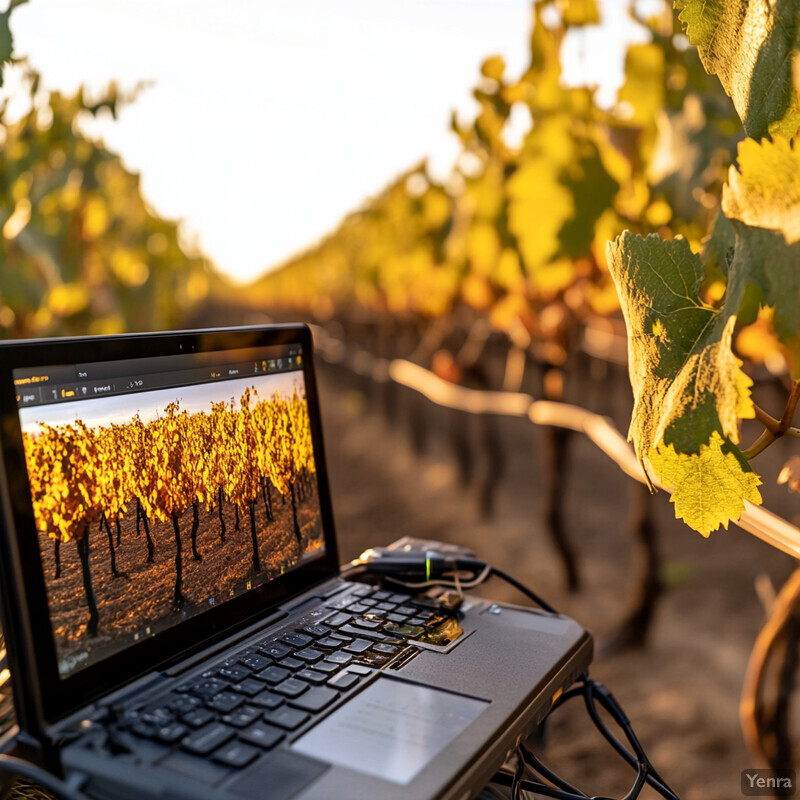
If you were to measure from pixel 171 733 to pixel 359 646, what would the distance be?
0.26 meters

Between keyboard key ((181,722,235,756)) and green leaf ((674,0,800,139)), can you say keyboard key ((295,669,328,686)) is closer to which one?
keyboard key ((181,722,235,756))

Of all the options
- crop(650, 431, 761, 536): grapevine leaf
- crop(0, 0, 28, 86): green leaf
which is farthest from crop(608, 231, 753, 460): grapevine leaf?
crop(0, 0, 28, 86): green leaf

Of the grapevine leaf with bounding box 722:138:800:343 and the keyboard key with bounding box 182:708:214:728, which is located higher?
the grapevine leaf with bounding box 722:138:800:343

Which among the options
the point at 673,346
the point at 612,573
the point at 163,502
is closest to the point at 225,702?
the point at 163,502

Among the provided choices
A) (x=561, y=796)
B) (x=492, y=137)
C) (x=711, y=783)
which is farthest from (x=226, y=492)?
(x=492, y=137)

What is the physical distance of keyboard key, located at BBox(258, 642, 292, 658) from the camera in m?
0.90

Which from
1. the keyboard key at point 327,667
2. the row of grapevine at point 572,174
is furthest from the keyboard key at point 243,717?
the row of grapevine at point 572,174

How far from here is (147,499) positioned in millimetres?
875

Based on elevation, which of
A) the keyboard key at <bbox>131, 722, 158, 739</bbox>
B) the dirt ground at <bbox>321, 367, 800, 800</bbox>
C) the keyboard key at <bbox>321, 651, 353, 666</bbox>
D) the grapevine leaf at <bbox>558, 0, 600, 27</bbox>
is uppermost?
the grapevine leaf at <bbox>558, 0, 600, 27</bbox>

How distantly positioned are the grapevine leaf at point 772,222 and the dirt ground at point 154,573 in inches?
26.2

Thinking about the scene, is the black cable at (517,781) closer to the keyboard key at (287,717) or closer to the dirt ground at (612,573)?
the keyboard key at (287,717)

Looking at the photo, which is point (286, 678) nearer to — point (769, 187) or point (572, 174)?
point (769, 187)

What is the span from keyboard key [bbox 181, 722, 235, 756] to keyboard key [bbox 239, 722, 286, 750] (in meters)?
0.02

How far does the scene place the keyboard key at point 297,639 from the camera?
923 millimetres
